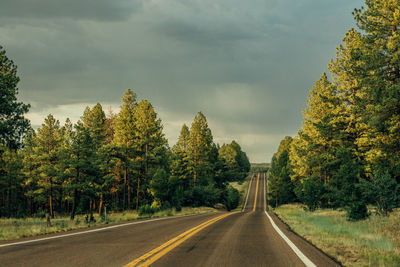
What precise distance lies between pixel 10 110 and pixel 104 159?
16589 millimetres

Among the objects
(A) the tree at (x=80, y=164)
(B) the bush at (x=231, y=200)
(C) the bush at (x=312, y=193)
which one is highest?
(A) the tree at (x=80, y=164)

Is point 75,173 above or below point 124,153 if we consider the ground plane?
below

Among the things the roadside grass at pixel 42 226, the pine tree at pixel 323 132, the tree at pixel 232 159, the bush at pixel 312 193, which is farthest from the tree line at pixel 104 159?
the tree at pixel 232 159

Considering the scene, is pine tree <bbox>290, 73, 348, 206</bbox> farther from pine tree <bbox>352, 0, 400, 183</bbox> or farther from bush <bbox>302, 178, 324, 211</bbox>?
pine tree <bbox>352, 0, 400, 183</bbox>

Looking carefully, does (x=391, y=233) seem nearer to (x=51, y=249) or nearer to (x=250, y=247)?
(x=250, y=247)

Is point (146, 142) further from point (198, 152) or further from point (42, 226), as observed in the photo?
point (42, 226)

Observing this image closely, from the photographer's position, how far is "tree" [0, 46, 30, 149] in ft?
64.5

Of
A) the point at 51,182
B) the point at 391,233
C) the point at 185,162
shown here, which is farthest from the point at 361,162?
the point at 51,182

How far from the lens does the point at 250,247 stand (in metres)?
7.68

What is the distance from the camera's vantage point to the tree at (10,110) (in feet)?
64.5

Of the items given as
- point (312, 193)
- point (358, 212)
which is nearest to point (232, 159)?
point (312, 193)

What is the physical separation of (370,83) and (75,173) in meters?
26.2

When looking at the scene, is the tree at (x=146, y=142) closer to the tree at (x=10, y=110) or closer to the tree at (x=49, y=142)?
the tree at (x=49, y=142)

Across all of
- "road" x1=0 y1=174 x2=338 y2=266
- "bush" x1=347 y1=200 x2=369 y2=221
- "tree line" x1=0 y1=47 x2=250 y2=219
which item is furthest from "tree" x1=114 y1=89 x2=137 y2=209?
"road" x1=0 y1=174 x2=338 y2=266
